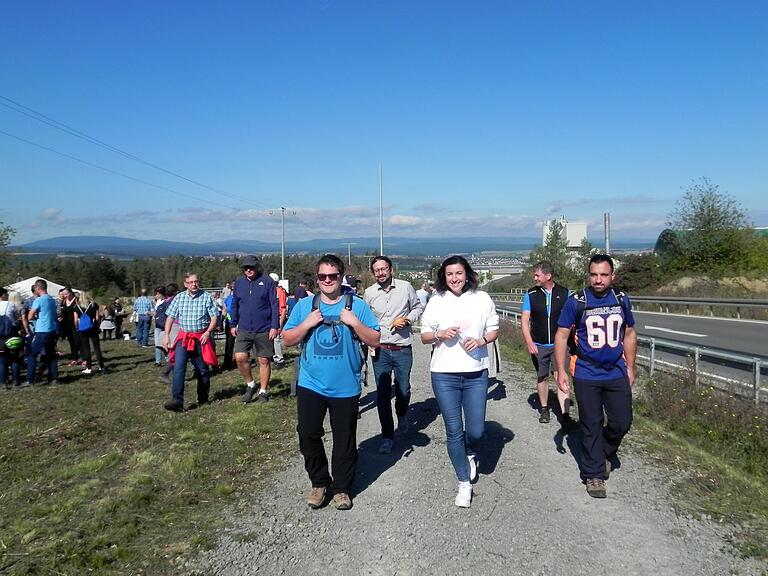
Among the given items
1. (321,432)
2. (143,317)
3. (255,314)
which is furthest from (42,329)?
(321,432)

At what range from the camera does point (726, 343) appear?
663 inches

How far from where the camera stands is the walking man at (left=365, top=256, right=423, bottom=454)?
20.9ft

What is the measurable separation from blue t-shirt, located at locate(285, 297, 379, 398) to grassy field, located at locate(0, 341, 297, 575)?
1.22 m

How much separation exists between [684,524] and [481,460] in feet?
6.61

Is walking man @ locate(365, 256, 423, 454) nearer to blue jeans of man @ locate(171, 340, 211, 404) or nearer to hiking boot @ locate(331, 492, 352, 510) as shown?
hiking boot @ locate(331, 492, 352, 510)

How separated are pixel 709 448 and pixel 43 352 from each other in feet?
35.0

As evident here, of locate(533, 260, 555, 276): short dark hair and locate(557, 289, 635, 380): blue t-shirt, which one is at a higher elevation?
locate(533, 260, 555, 276): short dark hair

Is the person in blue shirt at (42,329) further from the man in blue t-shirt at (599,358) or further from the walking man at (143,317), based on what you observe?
the man in blue t-shirt at (599,358)

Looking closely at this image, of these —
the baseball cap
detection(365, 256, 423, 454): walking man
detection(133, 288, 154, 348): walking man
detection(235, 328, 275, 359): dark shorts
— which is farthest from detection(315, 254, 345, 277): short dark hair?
detection(133, 288, 154, 348): walking man

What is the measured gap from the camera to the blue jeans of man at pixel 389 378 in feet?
20.9

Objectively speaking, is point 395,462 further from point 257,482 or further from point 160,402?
point 160,402

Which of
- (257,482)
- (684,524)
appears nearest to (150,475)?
(257,482)

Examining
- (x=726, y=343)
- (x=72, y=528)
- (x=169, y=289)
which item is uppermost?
(x=169, y=289)

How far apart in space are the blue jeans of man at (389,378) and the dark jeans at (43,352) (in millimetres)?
7373
